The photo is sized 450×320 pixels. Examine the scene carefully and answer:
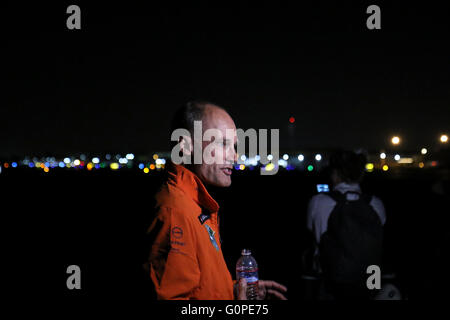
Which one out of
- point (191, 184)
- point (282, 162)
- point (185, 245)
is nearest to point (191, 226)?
point (185, 245)

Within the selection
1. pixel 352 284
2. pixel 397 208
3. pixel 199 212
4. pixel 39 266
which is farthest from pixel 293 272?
pixel 397 208

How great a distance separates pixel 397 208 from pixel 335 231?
2084 centimetres

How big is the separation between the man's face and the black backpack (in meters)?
1.82

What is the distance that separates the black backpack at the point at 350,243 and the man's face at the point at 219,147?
182 cm

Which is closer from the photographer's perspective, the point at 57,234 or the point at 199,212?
the point at 199,212

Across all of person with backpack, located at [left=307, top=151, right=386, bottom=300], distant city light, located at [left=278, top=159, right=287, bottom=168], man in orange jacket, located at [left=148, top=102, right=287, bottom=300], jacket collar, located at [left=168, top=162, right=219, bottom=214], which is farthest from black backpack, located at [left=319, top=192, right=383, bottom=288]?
distant city light, located at [left=278, top=159, right=287, bottom=168]

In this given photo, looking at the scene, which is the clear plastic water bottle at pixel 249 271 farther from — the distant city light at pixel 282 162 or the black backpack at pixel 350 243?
the distant city light at pixel 282 162

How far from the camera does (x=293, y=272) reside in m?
8.90

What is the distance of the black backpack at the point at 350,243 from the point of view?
414cm

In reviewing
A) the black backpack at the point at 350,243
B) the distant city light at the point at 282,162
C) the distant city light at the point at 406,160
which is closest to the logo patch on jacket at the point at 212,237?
the black backpack at the point at 350,243

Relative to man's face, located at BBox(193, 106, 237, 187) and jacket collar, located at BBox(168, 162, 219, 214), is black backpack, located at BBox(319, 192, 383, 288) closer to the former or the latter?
man's face, located at BBox(193, 106, 237, 187)

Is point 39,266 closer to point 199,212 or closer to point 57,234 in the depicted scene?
point 57,234

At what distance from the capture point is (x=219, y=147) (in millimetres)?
2904

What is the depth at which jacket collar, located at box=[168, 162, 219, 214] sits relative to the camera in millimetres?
2703
